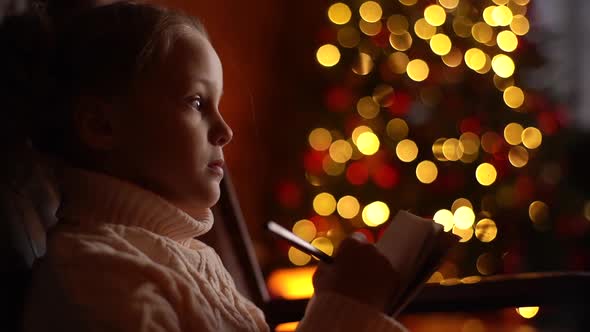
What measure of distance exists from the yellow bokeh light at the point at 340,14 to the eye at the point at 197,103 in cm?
173

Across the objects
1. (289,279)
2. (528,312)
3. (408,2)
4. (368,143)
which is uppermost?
(408,2)

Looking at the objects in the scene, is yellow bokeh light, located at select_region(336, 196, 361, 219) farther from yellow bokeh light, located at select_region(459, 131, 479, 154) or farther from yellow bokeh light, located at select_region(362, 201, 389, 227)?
yellow bokeh light, located at select_region(459, 131, 479, 154)

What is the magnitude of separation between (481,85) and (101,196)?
1866 millimetres

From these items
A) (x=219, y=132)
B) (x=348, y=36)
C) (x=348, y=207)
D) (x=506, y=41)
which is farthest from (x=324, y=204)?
(x=219, y=132)

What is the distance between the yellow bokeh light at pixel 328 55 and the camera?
257 cm

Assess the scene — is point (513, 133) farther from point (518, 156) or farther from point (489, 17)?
point (489, 17)

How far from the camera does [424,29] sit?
249 centimetres

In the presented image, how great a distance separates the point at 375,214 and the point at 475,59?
60cm

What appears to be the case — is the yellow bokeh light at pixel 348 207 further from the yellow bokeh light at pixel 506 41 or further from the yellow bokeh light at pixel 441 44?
the yellow bokeh light at pixel 506 41

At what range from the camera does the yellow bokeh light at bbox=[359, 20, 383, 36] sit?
2488 mm

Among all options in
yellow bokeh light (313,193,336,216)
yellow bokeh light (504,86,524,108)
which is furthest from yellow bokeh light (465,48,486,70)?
yellow bokeh light (313,193,336,216)

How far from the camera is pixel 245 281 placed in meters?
1.25

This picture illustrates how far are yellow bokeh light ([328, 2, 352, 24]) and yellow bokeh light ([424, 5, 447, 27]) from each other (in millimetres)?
259

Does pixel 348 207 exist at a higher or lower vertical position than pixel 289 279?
higher
